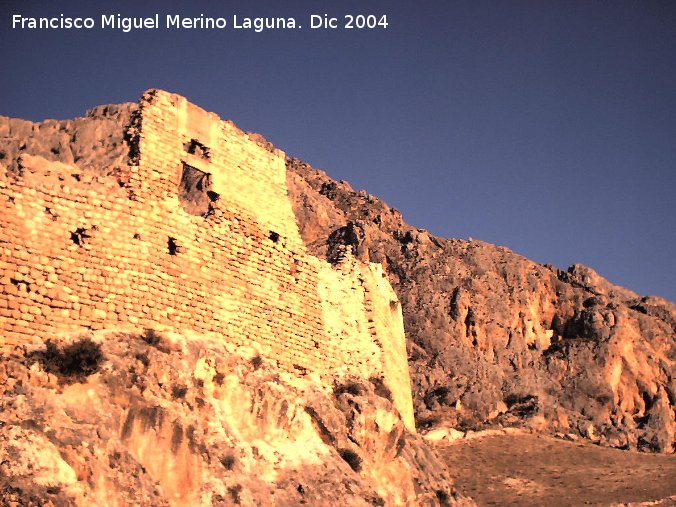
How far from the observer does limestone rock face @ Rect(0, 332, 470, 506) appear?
1432cm

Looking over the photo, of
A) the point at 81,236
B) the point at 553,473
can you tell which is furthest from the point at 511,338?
the point at 81,236

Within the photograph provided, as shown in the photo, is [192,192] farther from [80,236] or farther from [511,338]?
→ [80,236]

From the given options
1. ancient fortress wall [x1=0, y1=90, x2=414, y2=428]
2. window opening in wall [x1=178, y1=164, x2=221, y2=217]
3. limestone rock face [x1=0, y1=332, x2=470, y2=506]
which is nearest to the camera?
limestone rock face [x1=0, y1=332, x2=470, y2=506]

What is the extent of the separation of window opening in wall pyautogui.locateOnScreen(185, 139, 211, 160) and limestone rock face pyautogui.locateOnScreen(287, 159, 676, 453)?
71.1 feet

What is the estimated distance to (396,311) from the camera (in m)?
26.4

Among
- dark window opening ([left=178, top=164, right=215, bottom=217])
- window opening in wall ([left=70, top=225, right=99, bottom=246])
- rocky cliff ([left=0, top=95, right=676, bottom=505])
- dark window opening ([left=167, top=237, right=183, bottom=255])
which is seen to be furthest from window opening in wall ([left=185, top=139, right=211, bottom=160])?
dark window opening ([left=178, top=164, right=215, bottom=217])

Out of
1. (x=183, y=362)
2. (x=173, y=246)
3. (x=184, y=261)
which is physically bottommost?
(x=183, y=362)

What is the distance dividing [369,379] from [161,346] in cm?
702

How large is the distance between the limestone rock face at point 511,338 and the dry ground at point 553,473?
117 inches

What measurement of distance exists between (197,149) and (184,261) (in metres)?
2.80

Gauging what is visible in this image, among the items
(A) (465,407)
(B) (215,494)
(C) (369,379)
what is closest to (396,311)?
(C) (369,379)

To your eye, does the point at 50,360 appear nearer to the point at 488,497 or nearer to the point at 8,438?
the point at 8,438

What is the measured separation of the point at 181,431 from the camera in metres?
16.4

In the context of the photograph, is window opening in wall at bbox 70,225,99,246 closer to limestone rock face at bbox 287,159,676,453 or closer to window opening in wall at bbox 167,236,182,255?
window opening in wall at bbox 167,236,182,255
